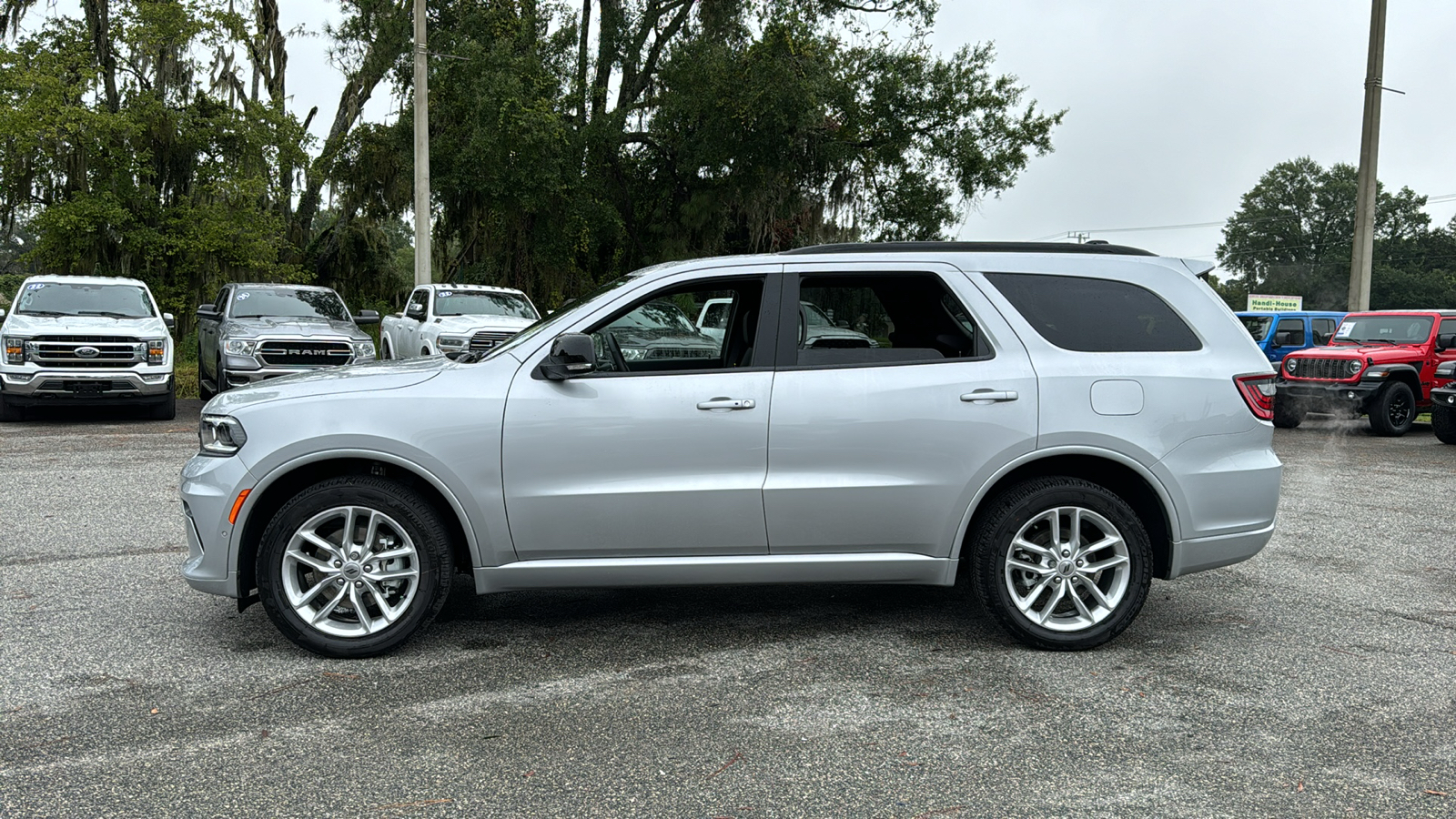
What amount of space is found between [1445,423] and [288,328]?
1471cm

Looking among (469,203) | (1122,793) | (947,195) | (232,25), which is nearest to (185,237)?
(232,25)

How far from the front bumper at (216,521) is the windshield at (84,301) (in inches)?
450

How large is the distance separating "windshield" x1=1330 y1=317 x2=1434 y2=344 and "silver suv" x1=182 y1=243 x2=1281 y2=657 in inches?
546

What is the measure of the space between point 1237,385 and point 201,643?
4657 millimetres

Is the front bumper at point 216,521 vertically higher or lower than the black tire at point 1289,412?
higher

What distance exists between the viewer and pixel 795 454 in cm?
489

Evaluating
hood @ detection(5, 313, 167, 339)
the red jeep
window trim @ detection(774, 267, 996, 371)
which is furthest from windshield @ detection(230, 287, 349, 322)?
the red jeep

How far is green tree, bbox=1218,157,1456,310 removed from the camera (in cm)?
8619

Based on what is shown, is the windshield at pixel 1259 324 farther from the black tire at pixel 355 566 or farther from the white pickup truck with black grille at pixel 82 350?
the black tire at pixel 355 566

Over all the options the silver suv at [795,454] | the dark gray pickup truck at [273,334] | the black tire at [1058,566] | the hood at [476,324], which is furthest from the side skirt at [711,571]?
the hood at [476,324]

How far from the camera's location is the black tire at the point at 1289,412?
16641 mm

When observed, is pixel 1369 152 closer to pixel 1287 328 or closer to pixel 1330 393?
pixel 1287 328

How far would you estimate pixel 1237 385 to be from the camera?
16.7ft

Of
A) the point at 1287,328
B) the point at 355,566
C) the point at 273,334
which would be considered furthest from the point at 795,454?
the point at 1287,328
